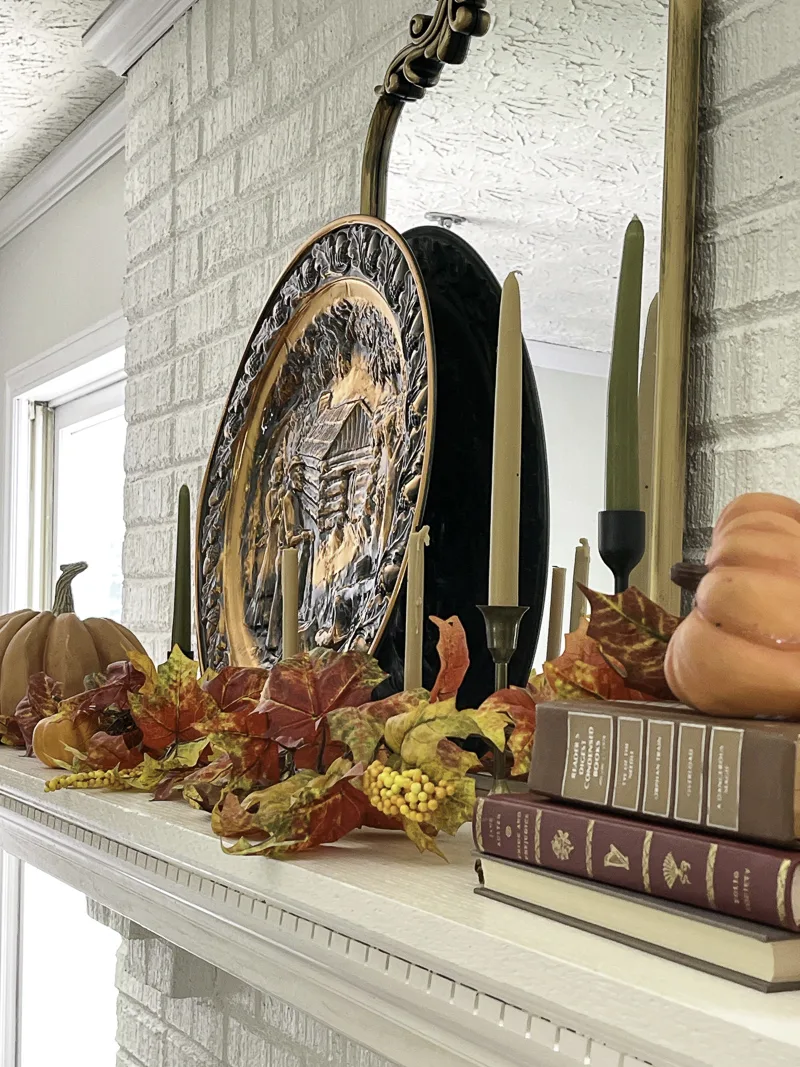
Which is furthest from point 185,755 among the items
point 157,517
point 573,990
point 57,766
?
point 157,517

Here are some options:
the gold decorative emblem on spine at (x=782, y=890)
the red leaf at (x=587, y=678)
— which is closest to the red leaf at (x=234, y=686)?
the red leaf at (x=587, y=678)

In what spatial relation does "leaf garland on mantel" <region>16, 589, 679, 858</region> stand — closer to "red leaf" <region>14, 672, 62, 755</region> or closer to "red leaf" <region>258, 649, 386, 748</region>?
"red leaf" <region>258, 649, 386, 748</region>

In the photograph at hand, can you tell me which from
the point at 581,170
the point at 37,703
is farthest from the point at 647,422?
the point at 37,703

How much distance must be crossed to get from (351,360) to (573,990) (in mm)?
816

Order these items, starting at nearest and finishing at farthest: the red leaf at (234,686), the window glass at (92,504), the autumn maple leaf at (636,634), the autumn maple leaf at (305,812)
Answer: the autumn maple leaf at (636,634) < the autumn maple leaf at (305,812) < the red leaf at (234,686) < the window glass at (92,504)

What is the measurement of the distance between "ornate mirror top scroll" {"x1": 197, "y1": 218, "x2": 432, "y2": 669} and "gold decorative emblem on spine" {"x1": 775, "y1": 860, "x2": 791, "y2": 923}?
62 centimetres

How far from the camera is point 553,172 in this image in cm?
97

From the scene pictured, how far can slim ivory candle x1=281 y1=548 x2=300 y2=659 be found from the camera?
963mm

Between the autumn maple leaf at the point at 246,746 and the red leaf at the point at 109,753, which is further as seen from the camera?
the red leaf at the point at 109,753

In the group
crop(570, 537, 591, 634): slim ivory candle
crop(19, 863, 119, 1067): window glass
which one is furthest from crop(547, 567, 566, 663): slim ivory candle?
crop(19, 863, 119, 1067): window glass

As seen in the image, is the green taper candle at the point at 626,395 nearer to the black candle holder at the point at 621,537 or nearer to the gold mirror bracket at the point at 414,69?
the black candle holder at the point at 621,537

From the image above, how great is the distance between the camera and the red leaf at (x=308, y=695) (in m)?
0.76

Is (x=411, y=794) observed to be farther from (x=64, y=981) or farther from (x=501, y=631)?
(x=64, y=981)

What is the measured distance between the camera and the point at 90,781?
3.35 feet
